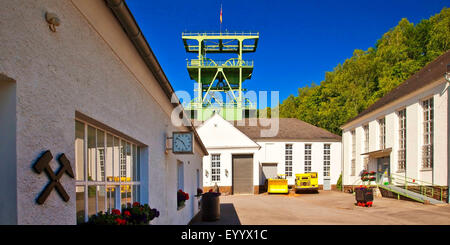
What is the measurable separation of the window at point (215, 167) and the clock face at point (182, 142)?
23.0 m

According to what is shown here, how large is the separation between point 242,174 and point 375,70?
23731mm

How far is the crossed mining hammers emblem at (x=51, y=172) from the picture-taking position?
258 centimetres

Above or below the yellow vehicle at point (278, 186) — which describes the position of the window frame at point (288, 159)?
above

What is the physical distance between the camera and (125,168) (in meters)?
5.41

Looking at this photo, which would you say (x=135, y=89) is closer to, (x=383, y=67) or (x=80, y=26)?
(x=80, y=26)

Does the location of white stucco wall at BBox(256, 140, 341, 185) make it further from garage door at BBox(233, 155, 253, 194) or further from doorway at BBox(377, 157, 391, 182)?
doorway at BBox(377, 157, 391, 182)

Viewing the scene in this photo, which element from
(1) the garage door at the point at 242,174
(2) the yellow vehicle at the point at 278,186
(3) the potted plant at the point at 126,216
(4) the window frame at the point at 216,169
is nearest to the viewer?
(3) the potted plant at the point at 126,216

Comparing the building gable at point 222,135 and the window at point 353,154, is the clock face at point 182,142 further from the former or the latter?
the window at point 353,154

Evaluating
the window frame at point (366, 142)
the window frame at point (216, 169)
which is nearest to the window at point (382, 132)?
the window frame at point (366, 142)

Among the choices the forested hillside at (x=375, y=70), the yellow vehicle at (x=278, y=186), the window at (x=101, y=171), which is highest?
the forested hillside at (x=375, y=70)

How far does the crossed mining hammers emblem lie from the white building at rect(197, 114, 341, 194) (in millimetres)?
26323

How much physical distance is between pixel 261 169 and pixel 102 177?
29578 mm

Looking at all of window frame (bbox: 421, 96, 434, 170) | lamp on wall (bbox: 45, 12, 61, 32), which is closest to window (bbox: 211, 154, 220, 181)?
window frame (bbox: 421, 96, 434, 170)
